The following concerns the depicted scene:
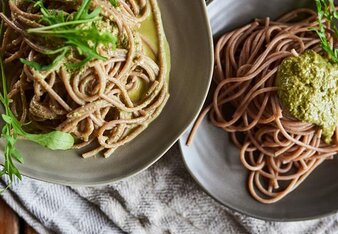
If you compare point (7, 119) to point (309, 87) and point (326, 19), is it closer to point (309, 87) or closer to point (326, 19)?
point (309, 87)

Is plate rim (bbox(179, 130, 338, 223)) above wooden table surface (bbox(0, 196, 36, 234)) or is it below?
below

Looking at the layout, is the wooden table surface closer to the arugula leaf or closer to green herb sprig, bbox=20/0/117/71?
green herb sprig, bbox=20/0/117/71

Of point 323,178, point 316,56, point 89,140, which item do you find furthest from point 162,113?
point 323,178

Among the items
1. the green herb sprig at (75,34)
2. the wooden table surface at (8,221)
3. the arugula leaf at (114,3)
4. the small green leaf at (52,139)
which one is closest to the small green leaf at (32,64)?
the green herb sprig at (75,34)

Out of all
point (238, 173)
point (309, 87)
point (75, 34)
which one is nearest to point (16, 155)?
point (75, 34)

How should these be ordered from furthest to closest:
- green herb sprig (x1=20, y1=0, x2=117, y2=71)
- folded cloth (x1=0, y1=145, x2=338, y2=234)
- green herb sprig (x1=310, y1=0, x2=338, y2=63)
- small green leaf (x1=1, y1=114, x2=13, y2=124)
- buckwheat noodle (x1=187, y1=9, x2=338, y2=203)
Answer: folded cloth (x1=0, y1=145, x2=338, y2=234) < buckwheat noodle (x1=187, y1=9, x2=338, y2=203) < green herb sprig (x1=310, y1=0, x2=338, y2=63) < small green leaf (x1=1, y1=114, x2=13, y2=124) < green herb sprig (x1=20, y1=0, x2=117, y2=71)

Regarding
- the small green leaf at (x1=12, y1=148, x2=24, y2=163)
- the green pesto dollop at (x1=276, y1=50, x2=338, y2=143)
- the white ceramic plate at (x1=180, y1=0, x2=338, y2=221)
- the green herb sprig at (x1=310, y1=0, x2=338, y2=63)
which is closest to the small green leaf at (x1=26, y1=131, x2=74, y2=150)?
the small green leaf at (x1=12, y1=148, x2=24, y2=163)
